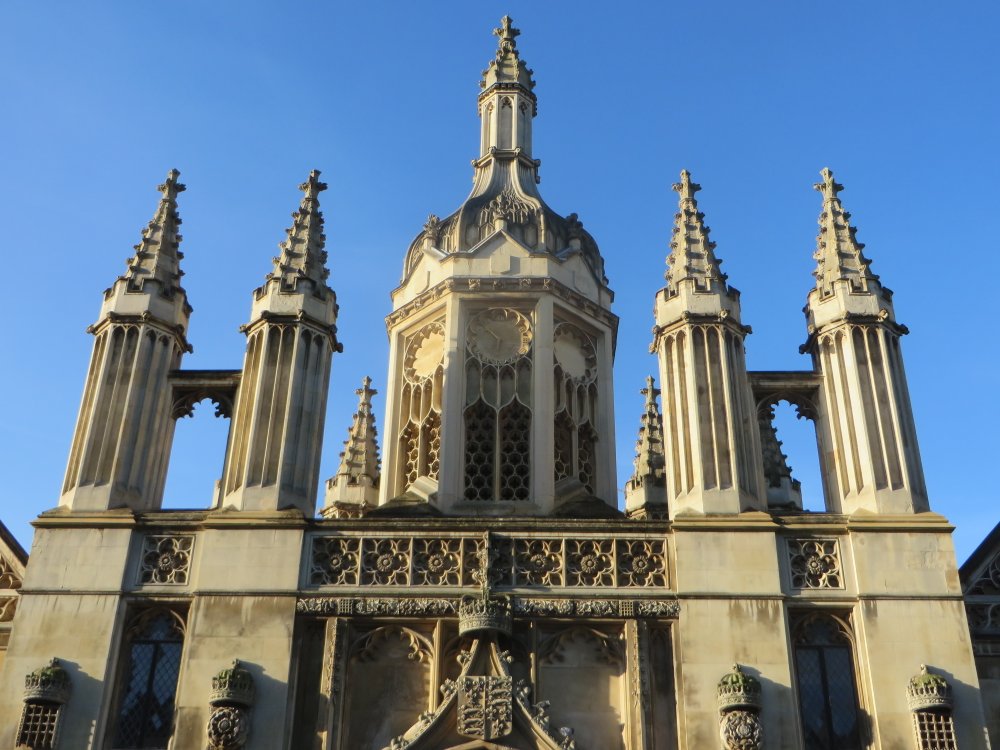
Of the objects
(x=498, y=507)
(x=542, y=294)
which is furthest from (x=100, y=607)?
(x=542, y=294)

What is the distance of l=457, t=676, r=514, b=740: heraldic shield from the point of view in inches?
612

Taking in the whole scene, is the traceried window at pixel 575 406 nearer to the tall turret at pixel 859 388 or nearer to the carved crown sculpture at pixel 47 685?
the tall turret at pixel 859 388

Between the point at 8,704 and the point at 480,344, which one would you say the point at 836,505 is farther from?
the point at 8,704

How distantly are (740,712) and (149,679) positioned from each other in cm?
758

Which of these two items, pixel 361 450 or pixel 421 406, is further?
pixel 361 450

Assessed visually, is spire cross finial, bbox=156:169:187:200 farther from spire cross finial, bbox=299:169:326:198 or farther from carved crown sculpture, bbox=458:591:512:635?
carved crown sculpture, bbox=458:591:512:635

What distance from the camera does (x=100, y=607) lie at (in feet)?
54.9

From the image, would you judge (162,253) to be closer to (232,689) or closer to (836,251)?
(232,689)

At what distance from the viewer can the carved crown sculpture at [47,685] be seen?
15.8 metres

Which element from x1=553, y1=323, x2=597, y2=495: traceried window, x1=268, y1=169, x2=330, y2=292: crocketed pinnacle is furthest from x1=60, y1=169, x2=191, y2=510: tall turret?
x1=553, y1=323, x2=597, y2=495: traceried window

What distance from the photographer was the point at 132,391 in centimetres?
1862

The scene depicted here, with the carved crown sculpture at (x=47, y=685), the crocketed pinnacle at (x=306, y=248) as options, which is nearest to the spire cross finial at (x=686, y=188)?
the crocketed pinnacle at (x=306, y=248)

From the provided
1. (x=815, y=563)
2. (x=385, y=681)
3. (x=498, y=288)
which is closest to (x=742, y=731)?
(x=815, y=563)

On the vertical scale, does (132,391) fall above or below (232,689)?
above
